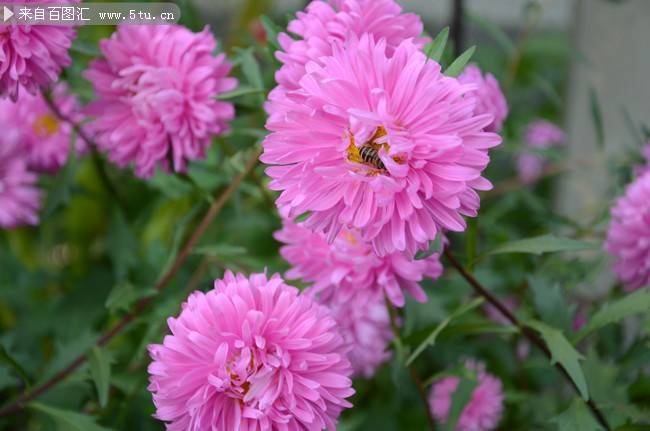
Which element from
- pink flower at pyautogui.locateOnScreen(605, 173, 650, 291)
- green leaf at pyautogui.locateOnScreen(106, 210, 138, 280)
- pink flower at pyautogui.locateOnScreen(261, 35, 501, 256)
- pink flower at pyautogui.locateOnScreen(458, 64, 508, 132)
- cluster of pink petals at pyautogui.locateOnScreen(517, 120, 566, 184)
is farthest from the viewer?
cluster of pink petals at pyautogui.locateOnScreen(517, 120, 566, 184)

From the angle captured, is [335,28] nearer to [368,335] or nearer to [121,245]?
[368,335]

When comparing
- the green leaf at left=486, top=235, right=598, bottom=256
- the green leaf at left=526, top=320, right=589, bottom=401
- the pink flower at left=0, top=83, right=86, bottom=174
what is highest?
the green leaf at left=486, top=235, right=598, bottom=256

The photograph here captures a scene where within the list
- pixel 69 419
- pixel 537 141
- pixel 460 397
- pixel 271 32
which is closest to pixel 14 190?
pixel 69 419

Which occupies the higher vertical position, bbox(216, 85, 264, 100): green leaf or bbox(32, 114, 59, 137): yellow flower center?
bbox(216, 85, 264, 100): green leaf

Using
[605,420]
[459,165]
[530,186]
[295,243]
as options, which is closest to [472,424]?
[605,420]

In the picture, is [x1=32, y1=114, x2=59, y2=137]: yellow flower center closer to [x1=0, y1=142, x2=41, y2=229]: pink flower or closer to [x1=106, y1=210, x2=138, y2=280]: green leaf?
[x1=0, y1=142, x2=41, y2=229]: pink flower

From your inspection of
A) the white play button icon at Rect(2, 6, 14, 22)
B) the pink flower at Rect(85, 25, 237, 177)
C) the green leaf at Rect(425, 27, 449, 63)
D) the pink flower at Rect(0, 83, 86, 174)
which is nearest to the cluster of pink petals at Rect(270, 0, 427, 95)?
the green leaf at Rect(425, 27, 449, 63)

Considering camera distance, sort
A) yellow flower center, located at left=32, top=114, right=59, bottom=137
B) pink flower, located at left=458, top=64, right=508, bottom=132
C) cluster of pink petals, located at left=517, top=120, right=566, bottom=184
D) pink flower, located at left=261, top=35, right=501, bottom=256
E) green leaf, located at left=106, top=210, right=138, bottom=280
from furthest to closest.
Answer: cluster of pink petals, located at left=517, top=120, right=566, bottom=184, yellow flower center, located at left=32, top=114, right=59, bottom=137, green leaf, located at left=106, top=210, right=138, bottom=280, pink flower, located at left=458, top=64, right=508, bottom=132, pink flower, located at left=261, top=35, right=501, bottom=256

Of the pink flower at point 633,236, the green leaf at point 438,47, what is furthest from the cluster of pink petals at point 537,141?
the green leaf at point 438,47
